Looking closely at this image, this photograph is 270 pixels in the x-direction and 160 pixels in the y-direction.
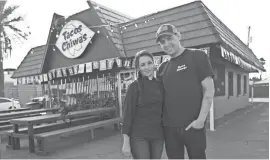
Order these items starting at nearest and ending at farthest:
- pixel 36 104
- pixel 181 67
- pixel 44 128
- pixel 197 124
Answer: pixel 197 124 → pixel 181 67 → pixel 44 128 → pixel 36 104

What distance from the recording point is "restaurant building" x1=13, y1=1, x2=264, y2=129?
743 cm

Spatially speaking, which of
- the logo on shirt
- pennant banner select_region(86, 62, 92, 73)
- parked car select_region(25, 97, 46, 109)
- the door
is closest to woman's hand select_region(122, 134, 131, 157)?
the logo on shirt

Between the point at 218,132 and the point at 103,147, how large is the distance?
347cm

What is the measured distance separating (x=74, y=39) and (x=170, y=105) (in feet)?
25.6

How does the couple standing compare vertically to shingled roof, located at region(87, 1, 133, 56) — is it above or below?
below

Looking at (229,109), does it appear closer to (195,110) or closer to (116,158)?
(116,158)

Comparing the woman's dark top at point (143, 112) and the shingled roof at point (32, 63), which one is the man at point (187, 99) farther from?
the shingled roof at point (32, 63)

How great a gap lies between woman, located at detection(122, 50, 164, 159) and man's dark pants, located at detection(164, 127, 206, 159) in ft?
0.36

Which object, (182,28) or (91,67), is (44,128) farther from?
(182,28)

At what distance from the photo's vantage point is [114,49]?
838cm

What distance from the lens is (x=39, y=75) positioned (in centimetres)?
1152

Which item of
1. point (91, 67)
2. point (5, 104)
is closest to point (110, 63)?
point (91, 67)

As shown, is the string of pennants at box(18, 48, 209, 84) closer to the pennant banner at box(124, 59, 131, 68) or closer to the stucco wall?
the pennant banner at box(124, 59, 131, 68)

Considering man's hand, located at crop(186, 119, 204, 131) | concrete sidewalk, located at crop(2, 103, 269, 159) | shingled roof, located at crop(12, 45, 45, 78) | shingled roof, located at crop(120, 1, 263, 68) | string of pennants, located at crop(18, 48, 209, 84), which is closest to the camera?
man's hand, located at crop(186, 119, 204, 131)
